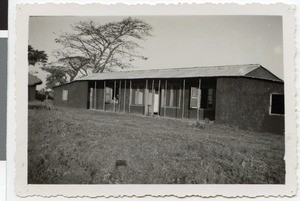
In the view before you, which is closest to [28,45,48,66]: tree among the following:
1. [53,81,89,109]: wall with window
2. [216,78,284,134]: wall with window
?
[53,81,89,109]: wall with window

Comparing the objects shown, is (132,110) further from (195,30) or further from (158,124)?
(195,30)

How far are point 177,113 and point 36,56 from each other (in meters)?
1.92

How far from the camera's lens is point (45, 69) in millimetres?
4934

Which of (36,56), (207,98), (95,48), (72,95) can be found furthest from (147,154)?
(36,56)

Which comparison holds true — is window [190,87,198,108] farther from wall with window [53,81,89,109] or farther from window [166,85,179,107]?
wall with window [53,81,89,109]

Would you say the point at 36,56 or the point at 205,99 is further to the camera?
the point at 205,99

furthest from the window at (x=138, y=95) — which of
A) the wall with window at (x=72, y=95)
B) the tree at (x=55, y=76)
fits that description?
the tree at (x=55, y=76)

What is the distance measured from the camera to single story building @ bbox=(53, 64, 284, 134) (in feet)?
16.0

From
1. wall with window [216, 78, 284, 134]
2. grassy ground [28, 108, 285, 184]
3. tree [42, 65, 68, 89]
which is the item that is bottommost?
grassy ground [28, 108, 285, 184]

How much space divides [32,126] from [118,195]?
52.8 inches

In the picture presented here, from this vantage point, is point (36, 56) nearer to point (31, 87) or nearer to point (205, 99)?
point (31, 87)

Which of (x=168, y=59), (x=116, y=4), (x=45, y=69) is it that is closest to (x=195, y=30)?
(x=168, y=59)

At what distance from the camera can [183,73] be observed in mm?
5191

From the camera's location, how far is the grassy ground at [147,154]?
188 inches
